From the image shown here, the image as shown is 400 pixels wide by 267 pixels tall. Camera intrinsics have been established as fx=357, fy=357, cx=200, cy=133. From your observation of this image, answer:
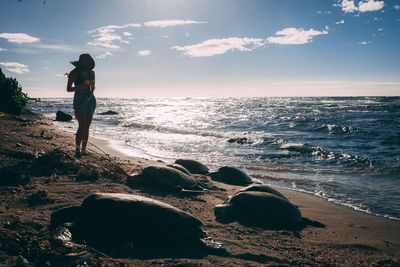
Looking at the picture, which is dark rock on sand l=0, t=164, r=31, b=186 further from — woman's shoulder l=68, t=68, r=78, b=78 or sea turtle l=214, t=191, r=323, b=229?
sea turtle l=214, t=191, r=323, b=229

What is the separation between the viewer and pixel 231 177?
868 cm

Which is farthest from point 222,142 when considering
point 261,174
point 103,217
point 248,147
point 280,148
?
point 103,217

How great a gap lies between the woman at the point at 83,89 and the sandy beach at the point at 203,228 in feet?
2.93

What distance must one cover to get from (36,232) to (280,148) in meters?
13.8

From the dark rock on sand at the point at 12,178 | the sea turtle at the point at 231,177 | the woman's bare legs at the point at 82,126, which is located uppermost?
the woman's bare legs at the point at 82,126

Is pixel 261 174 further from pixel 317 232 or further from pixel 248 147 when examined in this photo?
pixel 248 147

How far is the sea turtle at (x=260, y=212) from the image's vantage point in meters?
5.29

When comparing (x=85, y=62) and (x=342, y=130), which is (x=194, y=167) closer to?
(x=85, y=62)

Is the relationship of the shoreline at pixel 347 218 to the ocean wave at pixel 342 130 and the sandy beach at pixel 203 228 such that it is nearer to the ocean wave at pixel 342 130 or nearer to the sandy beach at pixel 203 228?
the sandy beach at pixel 203 228

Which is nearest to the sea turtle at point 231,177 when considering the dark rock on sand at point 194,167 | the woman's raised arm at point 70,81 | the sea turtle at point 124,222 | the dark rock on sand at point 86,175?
the dark rock on sand at point 194,167

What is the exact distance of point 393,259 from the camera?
14.7 feet

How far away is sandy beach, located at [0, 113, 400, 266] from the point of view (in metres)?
3.38

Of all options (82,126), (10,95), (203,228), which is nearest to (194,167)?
(82,126)

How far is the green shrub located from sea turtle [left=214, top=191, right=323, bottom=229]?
16.7 meters
